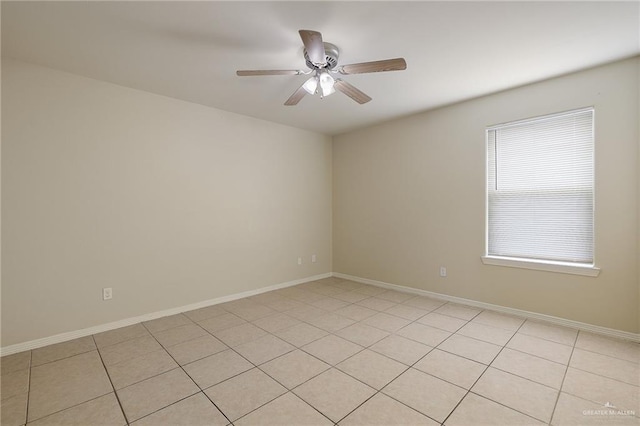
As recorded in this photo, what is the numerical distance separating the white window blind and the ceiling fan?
2.00 m

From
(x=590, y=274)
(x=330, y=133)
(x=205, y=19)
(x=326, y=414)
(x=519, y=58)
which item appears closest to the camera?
(x=326, y=414)

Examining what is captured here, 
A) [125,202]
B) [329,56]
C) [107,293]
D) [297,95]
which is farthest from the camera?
[125,202]

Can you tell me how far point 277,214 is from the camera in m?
4.50

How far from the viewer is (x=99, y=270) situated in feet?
9.60

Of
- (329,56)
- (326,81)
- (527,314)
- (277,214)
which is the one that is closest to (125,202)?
(277,214)

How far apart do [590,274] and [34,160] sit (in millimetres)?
5407

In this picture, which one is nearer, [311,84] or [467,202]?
[311,84]

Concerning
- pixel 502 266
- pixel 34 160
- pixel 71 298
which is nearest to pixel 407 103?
pixel 502 266

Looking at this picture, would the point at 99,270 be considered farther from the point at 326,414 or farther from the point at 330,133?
the point at 330,133

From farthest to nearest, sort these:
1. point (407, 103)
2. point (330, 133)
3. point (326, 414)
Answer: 1. point (330, 133)
2. point (407, 103)
3. point (326, 414)

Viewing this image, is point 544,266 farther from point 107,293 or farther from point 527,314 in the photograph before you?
point 107,293

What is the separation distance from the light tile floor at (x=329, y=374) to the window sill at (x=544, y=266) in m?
0.59

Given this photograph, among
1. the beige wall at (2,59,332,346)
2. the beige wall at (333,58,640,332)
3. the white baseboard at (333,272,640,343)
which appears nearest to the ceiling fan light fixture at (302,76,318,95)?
the beige wall at (2,59,332,346)

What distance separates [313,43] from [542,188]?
9.67 ft
